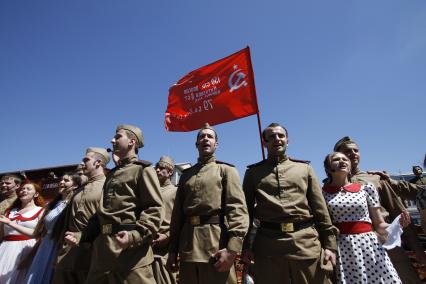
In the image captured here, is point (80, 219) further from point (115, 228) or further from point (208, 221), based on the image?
point (208, 221)

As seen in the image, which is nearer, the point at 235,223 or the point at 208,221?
the point at 235,223

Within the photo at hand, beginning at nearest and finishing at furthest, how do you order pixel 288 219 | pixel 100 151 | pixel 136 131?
1. pixel 288 219
2. pixel 136 131
3. pixel 100 151

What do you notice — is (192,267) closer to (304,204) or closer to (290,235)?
(290,235)

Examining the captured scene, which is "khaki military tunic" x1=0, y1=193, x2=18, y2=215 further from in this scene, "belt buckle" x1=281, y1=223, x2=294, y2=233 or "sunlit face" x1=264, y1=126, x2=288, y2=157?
"belt buckle" x1=281, y1=223, x2=294, y2=233

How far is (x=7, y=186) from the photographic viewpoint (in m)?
5.40

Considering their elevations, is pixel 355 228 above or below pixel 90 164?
below

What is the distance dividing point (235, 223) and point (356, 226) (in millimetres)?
1236

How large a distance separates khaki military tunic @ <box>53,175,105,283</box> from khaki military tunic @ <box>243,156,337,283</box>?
1757 millimetres

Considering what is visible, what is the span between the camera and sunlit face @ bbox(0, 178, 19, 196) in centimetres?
Answer: 540

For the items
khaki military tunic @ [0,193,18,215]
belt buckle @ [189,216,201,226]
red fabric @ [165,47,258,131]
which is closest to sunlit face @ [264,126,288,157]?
belt buckle @ [189,216,201,226]

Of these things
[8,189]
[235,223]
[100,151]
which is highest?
[100,151]

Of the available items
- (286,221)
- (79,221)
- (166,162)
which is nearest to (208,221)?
(286,221)

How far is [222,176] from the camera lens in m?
2.90

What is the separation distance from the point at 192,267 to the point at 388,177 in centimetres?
265
